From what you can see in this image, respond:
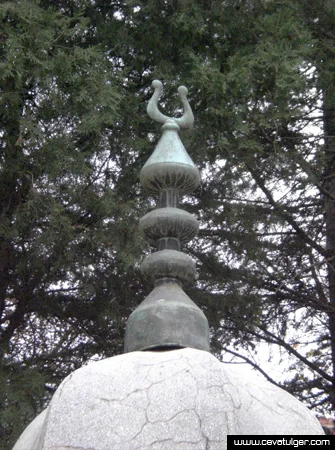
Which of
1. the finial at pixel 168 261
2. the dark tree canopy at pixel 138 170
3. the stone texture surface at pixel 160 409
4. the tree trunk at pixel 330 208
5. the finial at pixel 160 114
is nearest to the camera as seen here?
the stone texture surface at pixel 160 409

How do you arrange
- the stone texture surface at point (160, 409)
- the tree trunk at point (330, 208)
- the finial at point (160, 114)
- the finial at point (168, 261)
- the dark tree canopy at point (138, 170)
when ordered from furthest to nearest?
the tree trunk at point (330, 208) < the dark tree canopy at point (138, 170) < the finial at point (160, 114) < the finial at point (168, 261) < the stone texture surface at point (160, 409)

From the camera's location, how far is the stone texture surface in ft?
6.91

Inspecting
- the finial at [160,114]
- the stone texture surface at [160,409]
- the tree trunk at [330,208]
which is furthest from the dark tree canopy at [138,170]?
the stone texture surface at [160,409]

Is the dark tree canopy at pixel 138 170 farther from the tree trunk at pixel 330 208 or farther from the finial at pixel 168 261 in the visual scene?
the finial at pixel 168 261

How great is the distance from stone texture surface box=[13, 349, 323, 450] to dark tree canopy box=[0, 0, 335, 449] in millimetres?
3407

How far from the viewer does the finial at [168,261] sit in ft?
8.66

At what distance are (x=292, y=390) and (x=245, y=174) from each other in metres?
2.77

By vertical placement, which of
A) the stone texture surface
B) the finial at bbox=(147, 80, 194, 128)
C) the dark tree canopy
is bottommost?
the stone texture surface

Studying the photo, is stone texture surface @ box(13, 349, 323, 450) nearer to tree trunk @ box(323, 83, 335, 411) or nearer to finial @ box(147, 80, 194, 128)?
finial @ box(147, 80, 194, 128)

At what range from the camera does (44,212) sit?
19.5 feet

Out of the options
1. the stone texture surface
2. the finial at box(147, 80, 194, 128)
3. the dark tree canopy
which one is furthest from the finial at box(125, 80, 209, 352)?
the dark tree canopy

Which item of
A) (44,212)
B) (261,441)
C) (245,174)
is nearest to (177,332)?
(261,441)

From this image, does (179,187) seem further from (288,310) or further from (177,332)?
(288,310)

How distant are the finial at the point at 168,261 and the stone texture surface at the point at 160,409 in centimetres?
20
